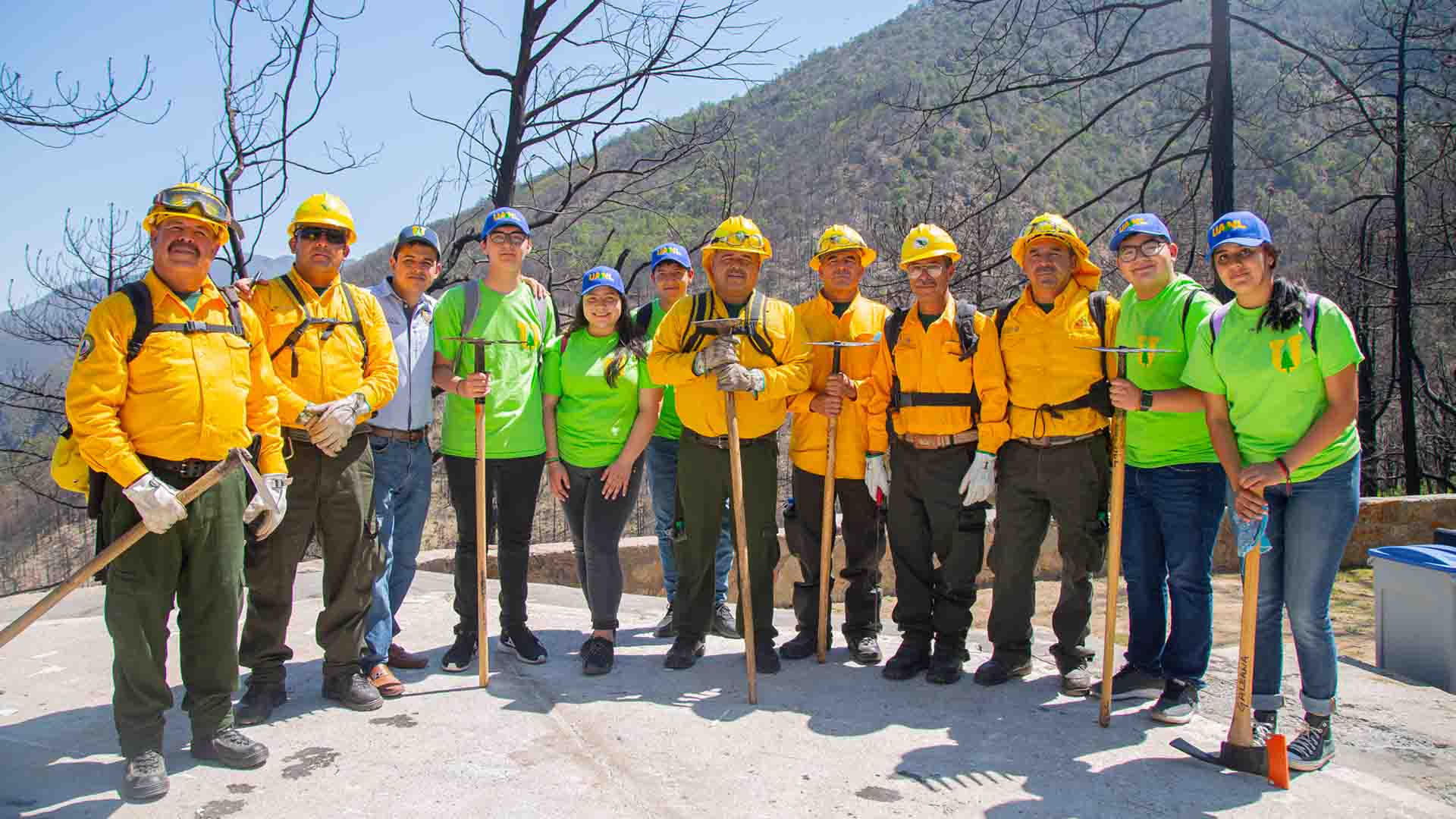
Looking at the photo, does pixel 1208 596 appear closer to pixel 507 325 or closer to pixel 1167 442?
pixel 1167 442

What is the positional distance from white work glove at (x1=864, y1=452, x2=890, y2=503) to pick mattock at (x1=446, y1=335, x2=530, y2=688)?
199 centimetres

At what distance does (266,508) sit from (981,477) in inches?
126

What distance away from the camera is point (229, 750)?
3.58m

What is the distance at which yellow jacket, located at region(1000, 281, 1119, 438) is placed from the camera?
4.31 metres

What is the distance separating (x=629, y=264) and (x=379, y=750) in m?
35.0

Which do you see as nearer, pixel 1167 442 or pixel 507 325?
pixel 1167 442

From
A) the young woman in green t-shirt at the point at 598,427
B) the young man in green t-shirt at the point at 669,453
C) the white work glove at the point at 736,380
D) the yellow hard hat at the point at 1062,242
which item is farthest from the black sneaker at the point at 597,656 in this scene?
the yellow hard hat at the point at 1062,242

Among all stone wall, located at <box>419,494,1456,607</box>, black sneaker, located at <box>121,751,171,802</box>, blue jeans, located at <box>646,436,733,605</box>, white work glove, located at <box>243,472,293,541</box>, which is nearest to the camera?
black sneaker, located at <box>121,751,171,802</box>

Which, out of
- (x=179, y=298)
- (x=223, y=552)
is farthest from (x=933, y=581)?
(x=179, y=298)

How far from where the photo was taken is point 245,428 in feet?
11.8

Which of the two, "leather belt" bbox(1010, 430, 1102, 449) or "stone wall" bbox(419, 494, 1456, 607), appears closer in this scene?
"leather belt" bbox(1010, 430, 1102, 449)

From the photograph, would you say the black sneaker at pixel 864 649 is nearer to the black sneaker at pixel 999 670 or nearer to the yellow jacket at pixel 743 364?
the black sneaker at pixel 999 670

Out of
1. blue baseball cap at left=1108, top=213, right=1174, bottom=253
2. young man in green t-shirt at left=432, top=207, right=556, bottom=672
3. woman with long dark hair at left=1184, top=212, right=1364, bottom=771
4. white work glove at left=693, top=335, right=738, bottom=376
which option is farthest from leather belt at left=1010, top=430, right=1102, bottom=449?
young man in green t-shirt at left=432, top=207, right=556, bottom=672

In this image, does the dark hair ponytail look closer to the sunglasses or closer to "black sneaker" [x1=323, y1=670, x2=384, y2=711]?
the sunglasses
